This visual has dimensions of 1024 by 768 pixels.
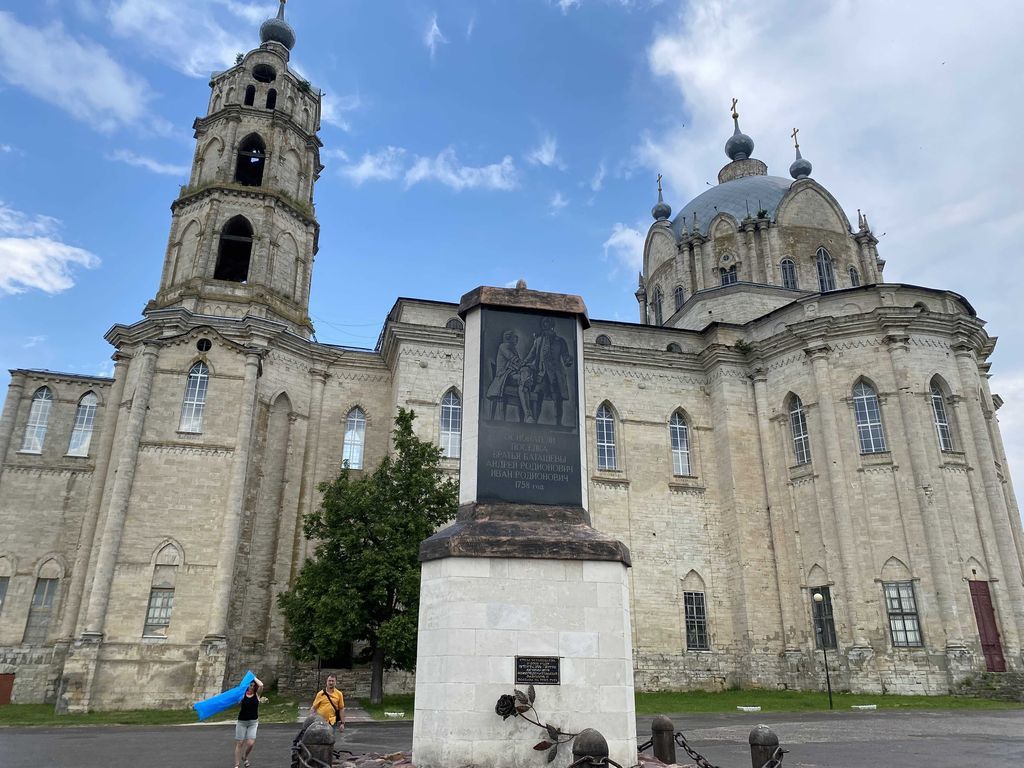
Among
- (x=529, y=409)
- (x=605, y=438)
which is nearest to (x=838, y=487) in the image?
(x=605, y=438)

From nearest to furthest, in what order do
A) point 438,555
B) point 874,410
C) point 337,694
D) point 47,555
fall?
point 438,555
point 337,694
point 47,555
point 874,410

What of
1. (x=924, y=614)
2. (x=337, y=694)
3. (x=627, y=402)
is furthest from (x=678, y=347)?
(x=337, y=694)

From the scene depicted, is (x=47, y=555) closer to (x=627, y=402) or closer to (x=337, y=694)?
(x=337, y=694)

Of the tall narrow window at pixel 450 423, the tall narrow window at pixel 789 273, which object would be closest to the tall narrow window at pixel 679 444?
the tall narrow window at pixel 450 423

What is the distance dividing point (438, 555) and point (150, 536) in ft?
60.3

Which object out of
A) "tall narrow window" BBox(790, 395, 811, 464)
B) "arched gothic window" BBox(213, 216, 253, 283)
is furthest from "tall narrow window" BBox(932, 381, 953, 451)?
"arched gothic window" BBox(213, 216, 253, 283)

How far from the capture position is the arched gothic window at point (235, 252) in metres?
31.2

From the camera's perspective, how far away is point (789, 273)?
127ft

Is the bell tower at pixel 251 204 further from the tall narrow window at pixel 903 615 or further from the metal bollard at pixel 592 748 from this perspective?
the tall narrow window at pixel 903 615

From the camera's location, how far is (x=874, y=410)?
28562 millimetres

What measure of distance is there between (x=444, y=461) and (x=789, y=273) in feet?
71.5

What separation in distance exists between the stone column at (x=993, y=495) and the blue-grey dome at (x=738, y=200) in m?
13.9

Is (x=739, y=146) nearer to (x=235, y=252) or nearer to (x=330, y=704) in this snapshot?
(x=235, y=252)

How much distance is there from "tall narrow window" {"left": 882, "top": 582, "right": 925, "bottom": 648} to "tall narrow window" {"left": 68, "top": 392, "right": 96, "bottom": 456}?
1172 inches
